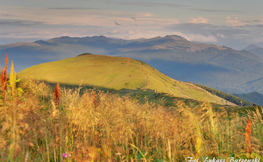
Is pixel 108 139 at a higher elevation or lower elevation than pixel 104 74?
lower

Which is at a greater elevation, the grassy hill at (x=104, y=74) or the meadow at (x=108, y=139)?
the grassy hill at (x=104, y=74)

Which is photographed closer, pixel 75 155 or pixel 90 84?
pixel 75 155

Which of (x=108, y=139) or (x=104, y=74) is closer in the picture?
(x=108, y=139)

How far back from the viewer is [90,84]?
84000 millimetres

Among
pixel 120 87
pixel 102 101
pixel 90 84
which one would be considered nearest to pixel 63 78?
pixel 90 84

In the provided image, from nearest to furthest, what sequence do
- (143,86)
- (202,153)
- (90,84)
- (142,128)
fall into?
(202,153), (142,128), (143,86), (90,84)

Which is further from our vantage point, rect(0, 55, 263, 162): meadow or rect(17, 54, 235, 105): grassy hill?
rect(17, 54, 235, 105): grassy hill

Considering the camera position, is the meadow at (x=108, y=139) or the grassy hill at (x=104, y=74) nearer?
the meadow at (x=108, y=139)

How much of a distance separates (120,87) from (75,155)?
74.8 meters

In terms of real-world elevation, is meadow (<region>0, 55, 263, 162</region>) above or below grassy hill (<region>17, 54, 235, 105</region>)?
below

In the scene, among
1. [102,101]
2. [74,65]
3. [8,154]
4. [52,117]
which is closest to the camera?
Result: [8,154]

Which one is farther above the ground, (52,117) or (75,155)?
(52,117)

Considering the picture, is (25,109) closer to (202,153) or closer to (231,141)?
(202,153)

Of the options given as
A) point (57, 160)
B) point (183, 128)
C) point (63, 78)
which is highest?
point (63, 78)
